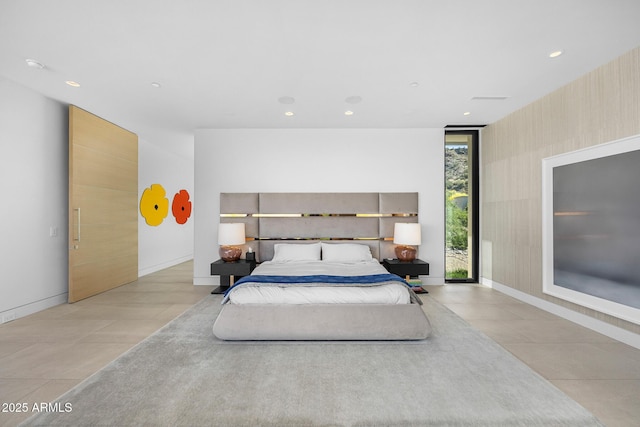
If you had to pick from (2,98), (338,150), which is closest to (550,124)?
(338,150)

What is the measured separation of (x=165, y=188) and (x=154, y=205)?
602 millimetres

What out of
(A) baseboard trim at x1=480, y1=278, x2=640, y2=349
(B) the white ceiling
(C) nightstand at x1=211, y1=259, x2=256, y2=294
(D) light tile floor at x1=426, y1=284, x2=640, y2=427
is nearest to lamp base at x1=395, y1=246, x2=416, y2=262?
(D) light tile floor at x1=426, y1=284, x2=640, y2=427

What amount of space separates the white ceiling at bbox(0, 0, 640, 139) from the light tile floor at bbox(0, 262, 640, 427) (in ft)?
9.08

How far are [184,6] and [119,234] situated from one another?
4.20m

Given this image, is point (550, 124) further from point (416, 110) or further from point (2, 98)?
point (2, 98)

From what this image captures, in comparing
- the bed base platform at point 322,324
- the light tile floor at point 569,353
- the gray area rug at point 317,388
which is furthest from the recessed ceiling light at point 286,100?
the light tile floor at point 569,353

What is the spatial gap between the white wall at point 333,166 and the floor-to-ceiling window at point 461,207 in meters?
0.24

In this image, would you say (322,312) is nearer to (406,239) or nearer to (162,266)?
(406,239)

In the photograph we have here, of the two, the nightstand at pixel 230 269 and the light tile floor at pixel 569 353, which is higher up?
the nightstand at pixel 230 269

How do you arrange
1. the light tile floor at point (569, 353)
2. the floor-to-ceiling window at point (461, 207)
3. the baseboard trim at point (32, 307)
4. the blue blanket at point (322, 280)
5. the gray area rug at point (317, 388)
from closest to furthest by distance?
the gray area rug at point (317, 388) < the light tile floor at point (569, 353) < the blue blanket at point (322, 280) < the baseboard trim at point (32, 307) < the floor-to-ceiling window at point (461, 207)

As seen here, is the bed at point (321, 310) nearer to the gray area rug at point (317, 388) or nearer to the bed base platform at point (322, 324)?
the bed base platform at point (322, 324)

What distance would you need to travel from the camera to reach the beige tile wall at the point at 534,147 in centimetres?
300

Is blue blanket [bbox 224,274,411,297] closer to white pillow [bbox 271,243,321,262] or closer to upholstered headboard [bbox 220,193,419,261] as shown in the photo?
white pillow [bbox 271,243,321,262]

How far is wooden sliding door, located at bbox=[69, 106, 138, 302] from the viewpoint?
417 centimetres
